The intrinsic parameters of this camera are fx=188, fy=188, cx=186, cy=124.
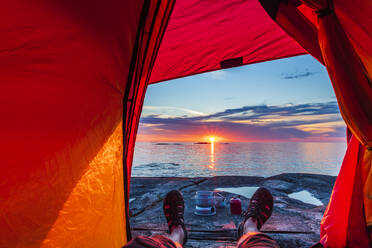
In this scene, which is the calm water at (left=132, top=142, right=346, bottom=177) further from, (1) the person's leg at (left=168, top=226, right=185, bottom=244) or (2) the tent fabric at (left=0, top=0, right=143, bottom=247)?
(2) the tent fabric at (left=0, top=0, right=143, bottom=247)

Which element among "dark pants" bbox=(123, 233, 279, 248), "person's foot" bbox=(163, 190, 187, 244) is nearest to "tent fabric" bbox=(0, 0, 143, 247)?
"dark pants" bbox=(123, 233, 279, 248)

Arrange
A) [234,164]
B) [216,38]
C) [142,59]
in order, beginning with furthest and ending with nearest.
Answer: [234,164] < [216,38] < [142,59]

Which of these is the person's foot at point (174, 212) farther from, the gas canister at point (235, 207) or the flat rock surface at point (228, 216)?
the gas canister at point (235, 207)

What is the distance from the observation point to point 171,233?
1.55 metres

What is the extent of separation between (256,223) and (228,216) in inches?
21.4

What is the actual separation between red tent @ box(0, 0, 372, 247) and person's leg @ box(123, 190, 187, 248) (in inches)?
13.0

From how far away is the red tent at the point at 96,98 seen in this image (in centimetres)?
81

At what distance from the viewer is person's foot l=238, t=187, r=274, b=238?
5.44 ft

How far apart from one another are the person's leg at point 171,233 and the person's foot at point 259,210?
512mm

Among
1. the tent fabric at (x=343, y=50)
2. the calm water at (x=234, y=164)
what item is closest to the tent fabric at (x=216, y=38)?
the tent fabric at (x=343, y=50)

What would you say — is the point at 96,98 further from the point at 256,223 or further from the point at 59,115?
the point at 256,223

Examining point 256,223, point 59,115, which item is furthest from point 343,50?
point 59,115

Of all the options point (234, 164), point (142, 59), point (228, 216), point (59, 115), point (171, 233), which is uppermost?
point (142, 59)

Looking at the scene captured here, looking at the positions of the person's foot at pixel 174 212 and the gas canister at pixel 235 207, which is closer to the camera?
the person's foot at pixel 174 212
